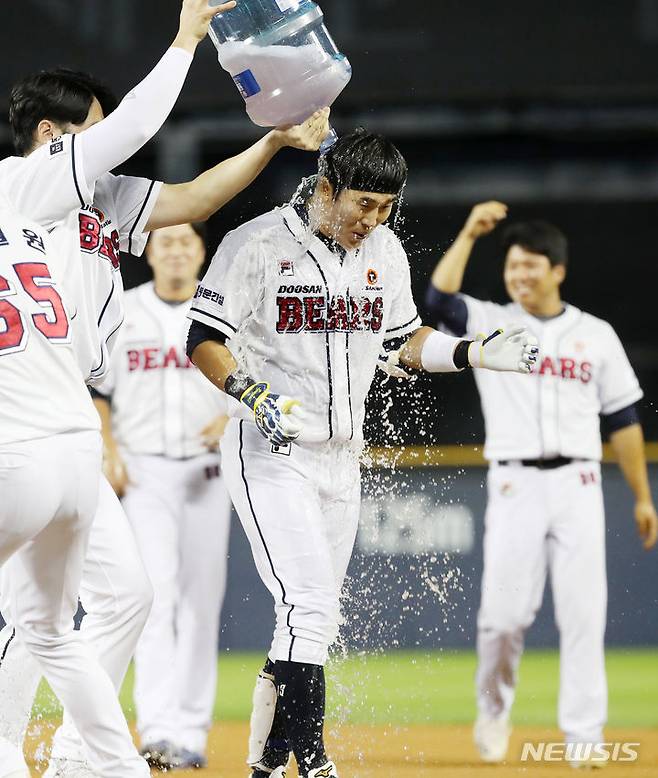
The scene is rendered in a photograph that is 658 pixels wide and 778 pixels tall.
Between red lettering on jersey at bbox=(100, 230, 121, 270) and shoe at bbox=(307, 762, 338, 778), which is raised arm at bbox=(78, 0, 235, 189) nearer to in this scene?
red lettering on jersey at bbox=(100, 230, 121, 270)

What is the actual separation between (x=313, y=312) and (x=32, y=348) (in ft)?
3.60

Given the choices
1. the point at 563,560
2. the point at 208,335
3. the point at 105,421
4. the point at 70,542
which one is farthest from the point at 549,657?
the point at 70,542

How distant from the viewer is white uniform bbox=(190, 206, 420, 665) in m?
3.91

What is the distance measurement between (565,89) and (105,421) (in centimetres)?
528

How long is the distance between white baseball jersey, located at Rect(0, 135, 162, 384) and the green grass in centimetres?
320

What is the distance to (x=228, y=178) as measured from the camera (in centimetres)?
387

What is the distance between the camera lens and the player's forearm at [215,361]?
3.91 m

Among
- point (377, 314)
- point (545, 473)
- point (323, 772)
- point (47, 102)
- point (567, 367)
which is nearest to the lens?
point (323, 772)

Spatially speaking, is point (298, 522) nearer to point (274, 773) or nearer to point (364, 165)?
point (274, 773)

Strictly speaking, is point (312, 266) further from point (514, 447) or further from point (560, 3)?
point (560, 3)

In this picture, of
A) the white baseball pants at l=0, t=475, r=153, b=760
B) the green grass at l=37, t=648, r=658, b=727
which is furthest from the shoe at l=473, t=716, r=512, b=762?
the white baseball pants at l=0, t=475, r=153, b=760

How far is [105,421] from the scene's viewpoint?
5949 millimetres

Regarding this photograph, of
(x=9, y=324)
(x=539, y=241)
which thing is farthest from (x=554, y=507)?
(x=9, y=324)
